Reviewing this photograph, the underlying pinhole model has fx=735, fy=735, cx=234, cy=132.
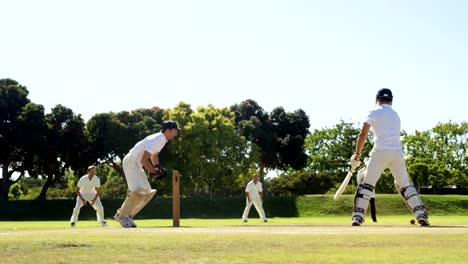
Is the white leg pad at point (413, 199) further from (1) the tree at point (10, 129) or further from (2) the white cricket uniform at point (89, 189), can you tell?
(1) the tree at point (10, 129)

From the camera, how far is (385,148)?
14.0 m

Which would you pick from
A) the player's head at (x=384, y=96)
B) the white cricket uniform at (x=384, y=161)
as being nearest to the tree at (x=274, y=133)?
the player's head at (x=384, y=96)

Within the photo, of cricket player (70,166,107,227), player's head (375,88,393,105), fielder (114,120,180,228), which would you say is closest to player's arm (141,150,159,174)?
fielder (114,120,180,228)

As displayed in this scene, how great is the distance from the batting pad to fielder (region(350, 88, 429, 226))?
5.15 m

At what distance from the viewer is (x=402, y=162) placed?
14.2m

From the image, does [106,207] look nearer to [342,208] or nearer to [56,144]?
[56,144]

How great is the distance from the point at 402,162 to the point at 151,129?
6181cm

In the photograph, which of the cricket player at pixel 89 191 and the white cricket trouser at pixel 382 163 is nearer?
the white cricket trouser at pixel 382 163

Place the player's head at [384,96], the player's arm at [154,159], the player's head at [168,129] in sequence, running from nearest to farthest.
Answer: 1. the player's head at [384,96]
2. the player's arm at [154,159]
3. the player's head at [168,129]

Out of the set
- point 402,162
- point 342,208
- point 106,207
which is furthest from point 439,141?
point 402,162

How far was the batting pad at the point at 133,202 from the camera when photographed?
16.9m

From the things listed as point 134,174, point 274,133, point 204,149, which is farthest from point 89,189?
point 274,133

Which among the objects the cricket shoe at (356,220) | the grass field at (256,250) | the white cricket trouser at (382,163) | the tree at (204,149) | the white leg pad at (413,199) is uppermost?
the tree at (204,149)

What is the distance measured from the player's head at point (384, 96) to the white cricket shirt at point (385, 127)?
0.19m
